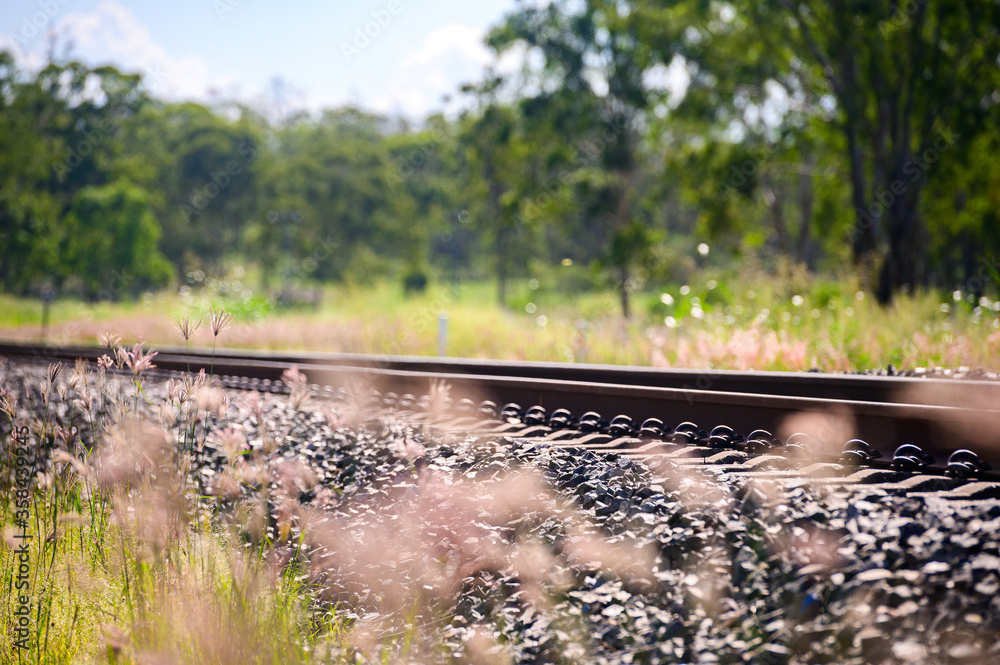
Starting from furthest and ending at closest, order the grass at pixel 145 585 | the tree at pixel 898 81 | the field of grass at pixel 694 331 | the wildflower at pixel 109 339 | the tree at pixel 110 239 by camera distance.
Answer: the tree at pixel 110 239
the tree at pixel 898 81
the field of grass at pixel 694 331
the wildflower at pixel 109 339
the grass at pixel 145 585

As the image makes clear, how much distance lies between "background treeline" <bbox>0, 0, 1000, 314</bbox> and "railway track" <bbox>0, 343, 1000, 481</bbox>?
182 inches

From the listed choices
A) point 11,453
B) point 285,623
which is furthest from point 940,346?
point 11,453

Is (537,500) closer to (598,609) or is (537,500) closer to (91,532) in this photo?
(598,609)

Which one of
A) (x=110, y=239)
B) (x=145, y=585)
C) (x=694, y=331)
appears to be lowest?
(x=145, y=585)

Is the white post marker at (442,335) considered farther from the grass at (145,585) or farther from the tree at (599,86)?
the tree at (599,86)

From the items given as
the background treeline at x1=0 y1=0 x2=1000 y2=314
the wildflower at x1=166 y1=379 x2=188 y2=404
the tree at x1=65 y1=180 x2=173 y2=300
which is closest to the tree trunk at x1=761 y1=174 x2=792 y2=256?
the background treeline at x1=0 y1=0 x2=1000 y2=314

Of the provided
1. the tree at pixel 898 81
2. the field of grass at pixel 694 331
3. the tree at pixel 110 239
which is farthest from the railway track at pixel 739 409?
the tree at pixel 110 239

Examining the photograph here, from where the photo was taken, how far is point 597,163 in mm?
24625

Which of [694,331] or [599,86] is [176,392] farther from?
[599,86]

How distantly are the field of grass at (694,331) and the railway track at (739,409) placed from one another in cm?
169

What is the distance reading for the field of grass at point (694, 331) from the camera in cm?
684

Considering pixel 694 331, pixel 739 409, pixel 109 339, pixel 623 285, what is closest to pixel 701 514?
pixel 739 409

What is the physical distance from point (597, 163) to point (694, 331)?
1714cm

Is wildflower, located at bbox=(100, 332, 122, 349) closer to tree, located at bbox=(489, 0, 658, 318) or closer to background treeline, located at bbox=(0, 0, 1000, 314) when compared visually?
background treeline, located at bbox=(0, 0, 1000, 314)
